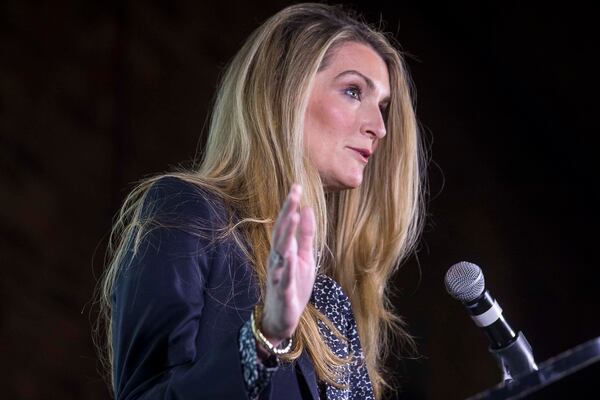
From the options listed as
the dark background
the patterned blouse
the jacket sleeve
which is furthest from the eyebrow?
the dark background

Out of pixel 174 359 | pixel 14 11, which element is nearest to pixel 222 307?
pixel 174 359

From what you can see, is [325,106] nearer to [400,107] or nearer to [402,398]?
[400,107]

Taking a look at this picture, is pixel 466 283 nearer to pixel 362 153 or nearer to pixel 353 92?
pixel 362 153

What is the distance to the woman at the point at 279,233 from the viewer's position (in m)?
1.18

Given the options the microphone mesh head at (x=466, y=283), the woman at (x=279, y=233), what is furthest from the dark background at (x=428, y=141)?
the microphone mesh head at (x=466, y=283)

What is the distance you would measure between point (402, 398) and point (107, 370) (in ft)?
2.97

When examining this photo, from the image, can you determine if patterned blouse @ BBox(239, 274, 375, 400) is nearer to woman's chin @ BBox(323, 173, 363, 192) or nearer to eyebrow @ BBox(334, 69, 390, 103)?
woman's chin @ BBox(323, 173, 363, 192)

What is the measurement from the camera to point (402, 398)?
279cm

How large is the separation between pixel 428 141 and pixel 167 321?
67.2 inches

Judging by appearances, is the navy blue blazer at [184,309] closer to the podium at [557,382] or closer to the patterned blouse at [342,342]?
the patterned blouse at [342,342]

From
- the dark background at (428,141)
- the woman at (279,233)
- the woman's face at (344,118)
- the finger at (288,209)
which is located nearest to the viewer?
the finger at (288,209)

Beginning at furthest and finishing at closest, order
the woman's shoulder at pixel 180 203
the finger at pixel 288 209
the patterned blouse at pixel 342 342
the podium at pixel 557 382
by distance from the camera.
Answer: the patterned blouse at pixel 342 342 → the woman's shoulder at pixel 180 203 → the finger at pixel 288 209 → the podium at pixel 557 382

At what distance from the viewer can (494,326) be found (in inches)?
54.4

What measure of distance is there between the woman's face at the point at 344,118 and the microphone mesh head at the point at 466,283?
46 cm
